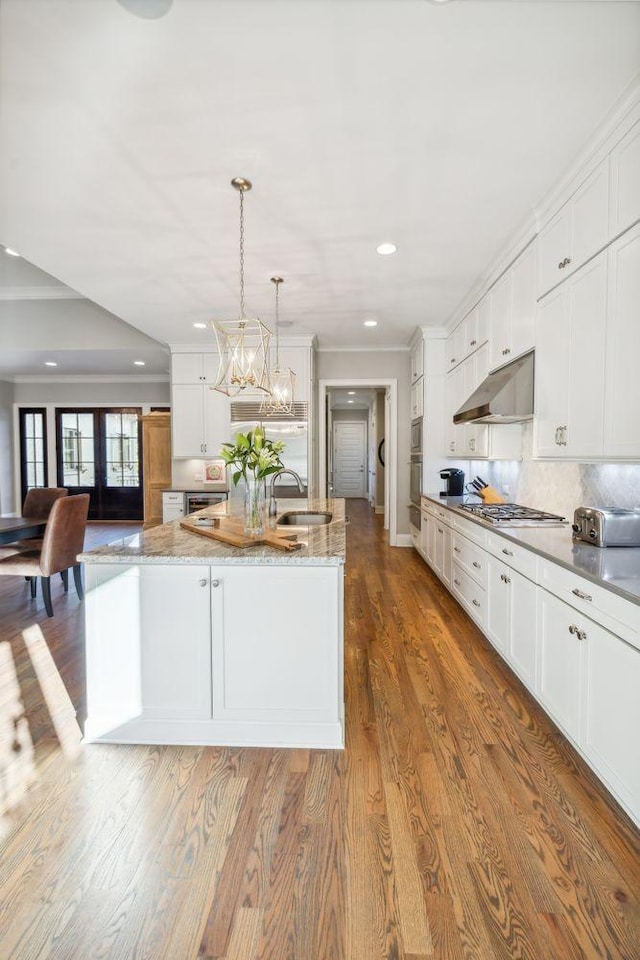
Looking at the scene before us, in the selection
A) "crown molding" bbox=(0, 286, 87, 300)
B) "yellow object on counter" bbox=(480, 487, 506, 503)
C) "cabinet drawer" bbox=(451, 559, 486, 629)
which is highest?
"crown molding" bbox=(0, 286, 87, 300)

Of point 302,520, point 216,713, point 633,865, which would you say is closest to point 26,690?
point 216,713

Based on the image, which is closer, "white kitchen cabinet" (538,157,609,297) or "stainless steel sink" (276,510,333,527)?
"white kitchen cabinet" (538,157,609,297)

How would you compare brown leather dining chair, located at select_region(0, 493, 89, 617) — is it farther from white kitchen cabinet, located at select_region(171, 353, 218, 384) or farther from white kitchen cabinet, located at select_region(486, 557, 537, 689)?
white kitchen cabinet, located at select_region(486, 557, 537, 689)

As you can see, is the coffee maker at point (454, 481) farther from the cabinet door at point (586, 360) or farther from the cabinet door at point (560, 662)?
the cabinet door at point (560, 662)

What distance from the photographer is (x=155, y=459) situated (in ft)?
21.5

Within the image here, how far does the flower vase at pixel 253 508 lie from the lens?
230 centimetres

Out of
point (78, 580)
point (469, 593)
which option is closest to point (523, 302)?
point (469, 593)

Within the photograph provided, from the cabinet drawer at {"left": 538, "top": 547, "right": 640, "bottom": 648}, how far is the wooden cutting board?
1.13m

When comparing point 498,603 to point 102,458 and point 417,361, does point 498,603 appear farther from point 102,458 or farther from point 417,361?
point 102,458

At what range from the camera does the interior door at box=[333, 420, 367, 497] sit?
40.6 feet

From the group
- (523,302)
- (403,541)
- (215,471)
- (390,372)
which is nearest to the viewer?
(523,302)

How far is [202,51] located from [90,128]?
72cm

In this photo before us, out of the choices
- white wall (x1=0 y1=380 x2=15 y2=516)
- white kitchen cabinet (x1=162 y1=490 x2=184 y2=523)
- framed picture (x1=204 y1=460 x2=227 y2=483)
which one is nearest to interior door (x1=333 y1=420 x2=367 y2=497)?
framed picture (x1=204 y1=460 x2=227 y2=483)

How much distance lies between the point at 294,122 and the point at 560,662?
2.61 metres
